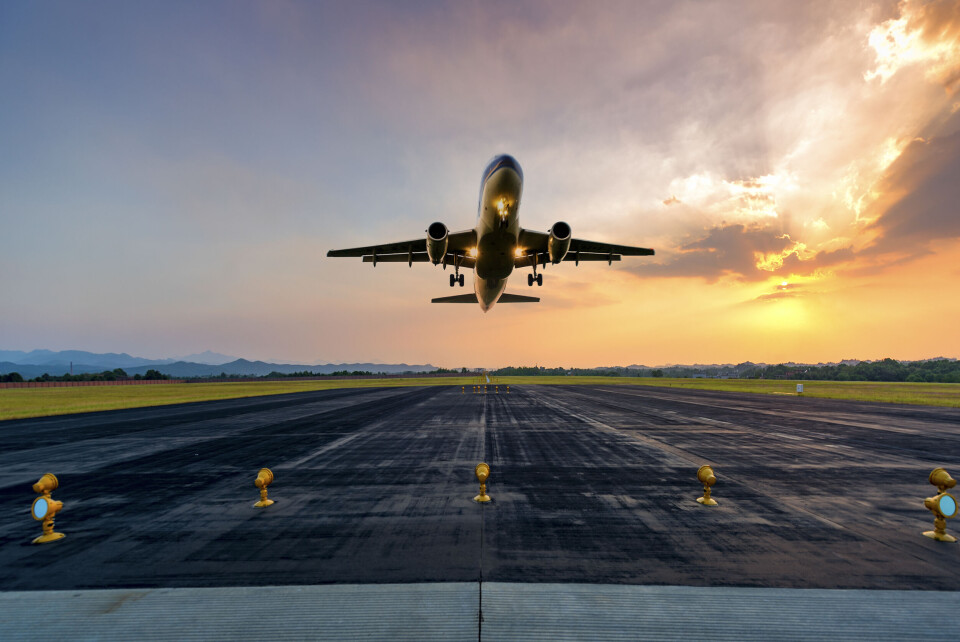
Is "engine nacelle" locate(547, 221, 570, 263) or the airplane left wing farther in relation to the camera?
the airplane left wing

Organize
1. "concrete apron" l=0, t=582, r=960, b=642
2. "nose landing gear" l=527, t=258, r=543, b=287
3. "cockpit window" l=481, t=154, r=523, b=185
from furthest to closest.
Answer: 1. "nose landing gear" l=527, t=258, r=543, b=287
2. "cockpit window" l=481, t=154, r=523, b=185
3. "concrete apron" l=0, t=582, r=960, b=642

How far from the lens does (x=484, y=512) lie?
7.07 metres

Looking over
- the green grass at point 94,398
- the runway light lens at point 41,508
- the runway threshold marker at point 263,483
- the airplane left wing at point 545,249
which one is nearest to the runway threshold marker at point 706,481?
the runway threshold marker at point 263,483

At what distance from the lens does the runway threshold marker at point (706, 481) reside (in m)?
6.98

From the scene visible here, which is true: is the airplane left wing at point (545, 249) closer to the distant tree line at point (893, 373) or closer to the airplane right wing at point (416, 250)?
the airplane right wing at point (416, 250)

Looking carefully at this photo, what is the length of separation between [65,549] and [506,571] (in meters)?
7.06

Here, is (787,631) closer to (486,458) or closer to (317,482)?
(486,458)

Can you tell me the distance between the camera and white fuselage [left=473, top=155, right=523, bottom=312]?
50.8 ft

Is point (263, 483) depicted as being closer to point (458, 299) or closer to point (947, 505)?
point (947, 505)

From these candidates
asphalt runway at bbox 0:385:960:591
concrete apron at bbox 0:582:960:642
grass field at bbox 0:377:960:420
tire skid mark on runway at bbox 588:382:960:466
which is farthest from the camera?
grass field at bbox 0:377:960:420

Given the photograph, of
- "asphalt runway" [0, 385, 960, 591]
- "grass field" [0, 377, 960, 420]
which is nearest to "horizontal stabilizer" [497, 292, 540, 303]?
"grass field" [0, 377, 960, 420]

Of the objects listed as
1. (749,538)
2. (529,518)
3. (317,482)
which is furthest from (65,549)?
(749,538)

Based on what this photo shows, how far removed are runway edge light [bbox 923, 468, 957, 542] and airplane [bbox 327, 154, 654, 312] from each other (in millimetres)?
13689

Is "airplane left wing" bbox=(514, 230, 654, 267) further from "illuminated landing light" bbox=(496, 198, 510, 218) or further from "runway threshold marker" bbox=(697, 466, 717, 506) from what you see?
"runway threshold marker" bbox=(697, 466, 717, 506)
